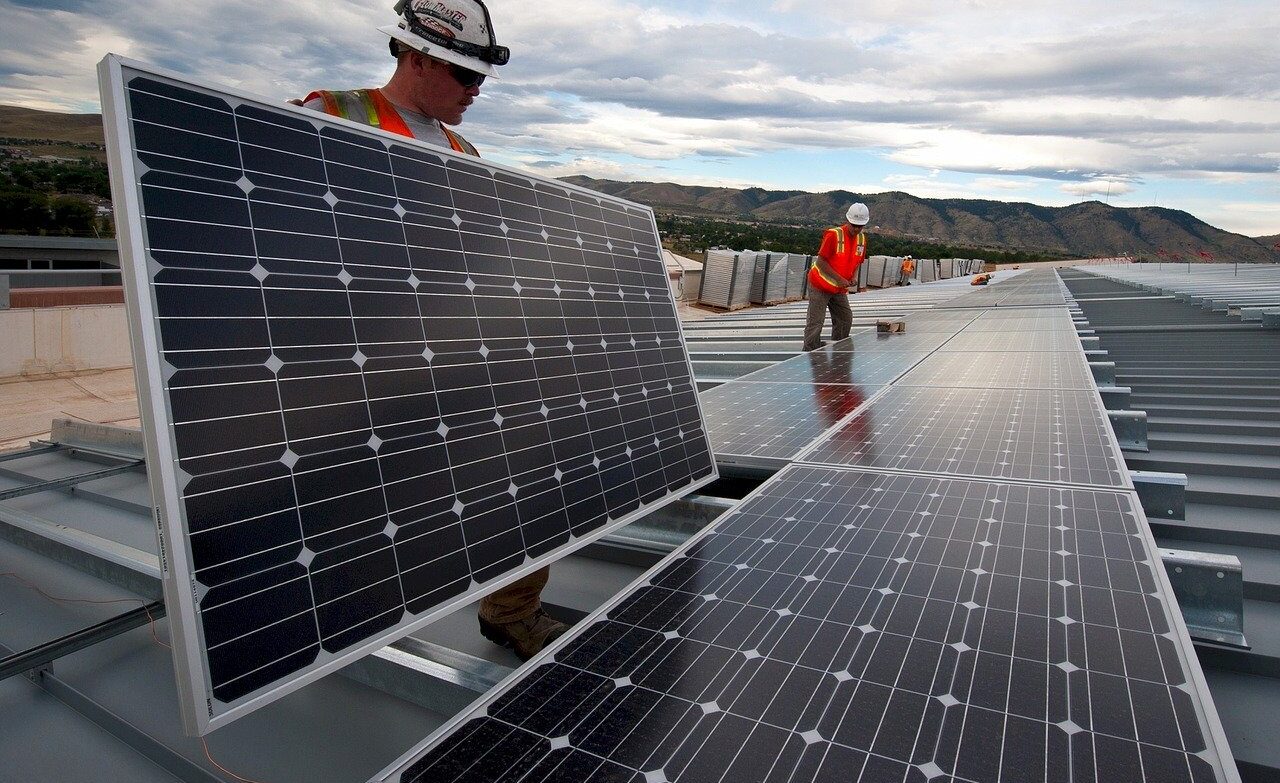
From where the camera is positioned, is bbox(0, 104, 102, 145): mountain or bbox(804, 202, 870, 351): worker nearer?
bbox(804, 202, 870, 351): worker

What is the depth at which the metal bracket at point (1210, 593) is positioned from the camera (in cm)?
278

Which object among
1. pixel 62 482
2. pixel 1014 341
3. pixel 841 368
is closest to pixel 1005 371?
pixel 841 368

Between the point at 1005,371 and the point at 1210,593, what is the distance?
4.94 metres

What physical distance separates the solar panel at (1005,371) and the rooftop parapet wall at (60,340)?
16199mm

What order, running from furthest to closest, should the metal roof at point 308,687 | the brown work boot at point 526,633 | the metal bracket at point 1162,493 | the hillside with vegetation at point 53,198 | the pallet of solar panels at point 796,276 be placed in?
the hillside with vegetation at point 53,198 → the pallet of solar panels at point 796,276 → the metal bracket at point 1162,493 → the brown work boot at point 526,633 → the metal roof at point 308,687

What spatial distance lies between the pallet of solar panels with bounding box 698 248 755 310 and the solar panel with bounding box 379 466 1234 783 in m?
26.2

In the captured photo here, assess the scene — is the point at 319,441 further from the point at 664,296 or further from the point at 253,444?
the point at 664,296

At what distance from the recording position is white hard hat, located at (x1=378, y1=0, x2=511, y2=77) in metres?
3.21

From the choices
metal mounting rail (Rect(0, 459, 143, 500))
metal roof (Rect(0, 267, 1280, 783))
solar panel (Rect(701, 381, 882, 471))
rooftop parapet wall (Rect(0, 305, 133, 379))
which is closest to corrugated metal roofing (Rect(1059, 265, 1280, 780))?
metal roof (Rect(0, 267, 1280, 783))

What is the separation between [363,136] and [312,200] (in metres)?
0.41

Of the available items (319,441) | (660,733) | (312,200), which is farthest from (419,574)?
(312,200)

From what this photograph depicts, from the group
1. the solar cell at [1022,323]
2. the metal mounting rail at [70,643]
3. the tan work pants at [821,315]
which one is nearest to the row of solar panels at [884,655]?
the metal mounting rail at [70,643]

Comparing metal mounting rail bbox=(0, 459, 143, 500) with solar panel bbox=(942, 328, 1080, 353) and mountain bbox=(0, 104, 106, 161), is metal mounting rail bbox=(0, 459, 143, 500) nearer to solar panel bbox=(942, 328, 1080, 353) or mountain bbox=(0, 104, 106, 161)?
solar panel bbox=(942, 328, 1080, 353)

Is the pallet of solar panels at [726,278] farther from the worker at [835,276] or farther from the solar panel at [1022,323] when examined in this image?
the worker at [835,276]
